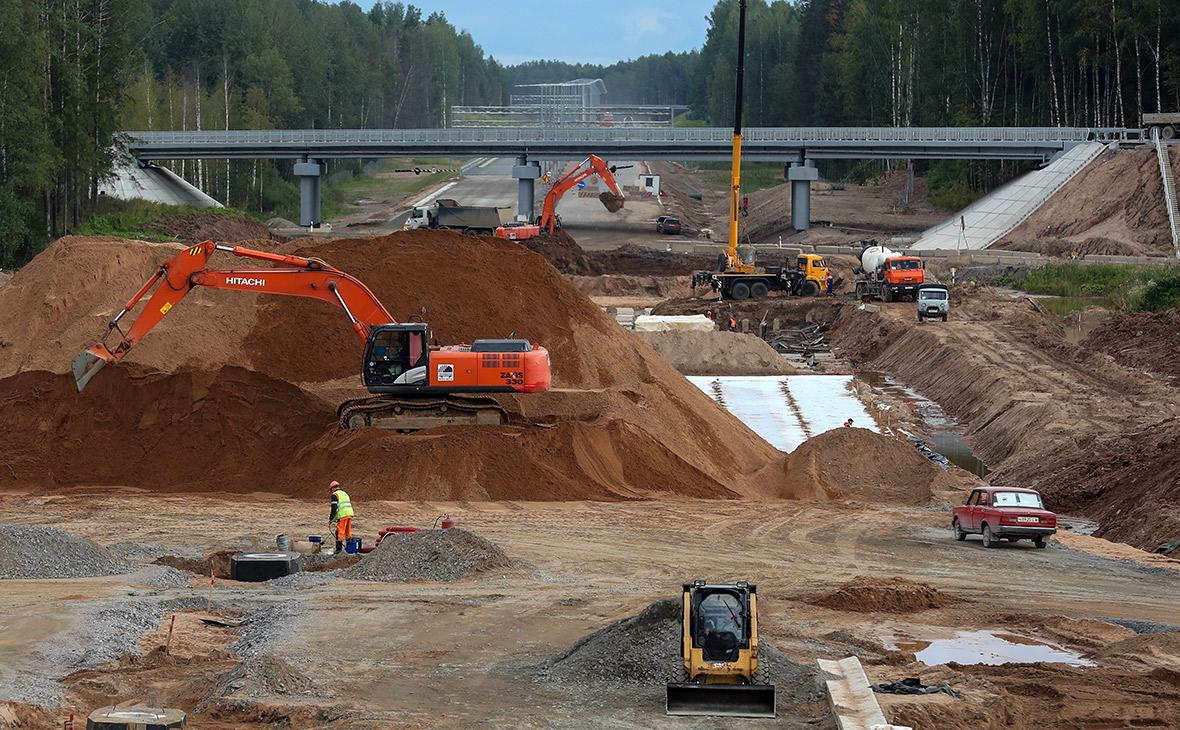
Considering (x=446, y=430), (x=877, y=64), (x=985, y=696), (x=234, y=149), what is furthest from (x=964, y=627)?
(x=877, y=64)

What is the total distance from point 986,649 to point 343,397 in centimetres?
1854

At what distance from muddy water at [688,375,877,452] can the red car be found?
38.8ft

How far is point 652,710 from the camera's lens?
17734 mm


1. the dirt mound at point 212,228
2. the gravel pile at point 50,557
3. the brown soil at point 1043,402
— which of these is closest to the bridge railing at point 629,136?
the dirt mound at point 212,228

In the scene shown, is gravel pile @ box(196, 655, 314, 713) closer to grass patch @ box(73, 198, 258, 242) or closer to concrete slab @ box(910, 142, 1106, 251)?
grass patch @ box(73, 198, 258, 242)

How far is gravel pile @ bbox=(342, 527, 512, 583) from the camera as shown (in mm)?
24125

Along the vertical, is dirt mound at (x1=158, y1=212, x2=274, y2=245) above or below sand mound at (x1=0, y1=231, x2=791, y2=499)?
above

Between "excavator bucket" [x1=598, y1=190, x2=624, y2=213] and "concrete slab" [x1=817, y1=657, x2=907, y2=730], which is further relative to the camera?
"excavator bucket" [x1=598, y1=190, x2=624, y2=213]

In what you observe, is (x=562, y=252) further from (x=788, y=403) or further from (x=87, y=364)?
(x=87, y=364)

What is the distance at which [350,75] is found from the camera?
500ft

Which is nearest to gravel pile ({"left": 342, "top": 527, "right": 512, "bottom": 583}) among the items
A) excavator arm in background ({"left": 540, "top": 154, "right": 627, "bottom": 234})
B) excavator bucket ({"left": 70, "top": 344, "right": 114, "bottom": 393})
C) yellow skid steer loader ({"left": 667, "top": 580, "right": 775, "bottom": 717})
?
yellow skid steer loader ({"left": 667, "top": 580, "right": 775, "bottom": 717})

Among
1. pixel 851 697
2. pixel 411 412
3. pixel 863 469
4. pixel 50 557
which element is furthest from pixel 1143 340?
pixel 851 697

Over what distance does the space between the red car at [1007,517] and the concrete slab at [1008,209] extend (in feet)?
187

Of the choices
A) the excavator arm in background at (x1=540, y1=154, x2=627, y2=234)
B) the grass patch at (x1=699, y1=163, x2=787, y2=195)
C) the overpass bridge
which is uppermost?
the grass patch at (x1=699, y1=163, x2=787, y2=195)
